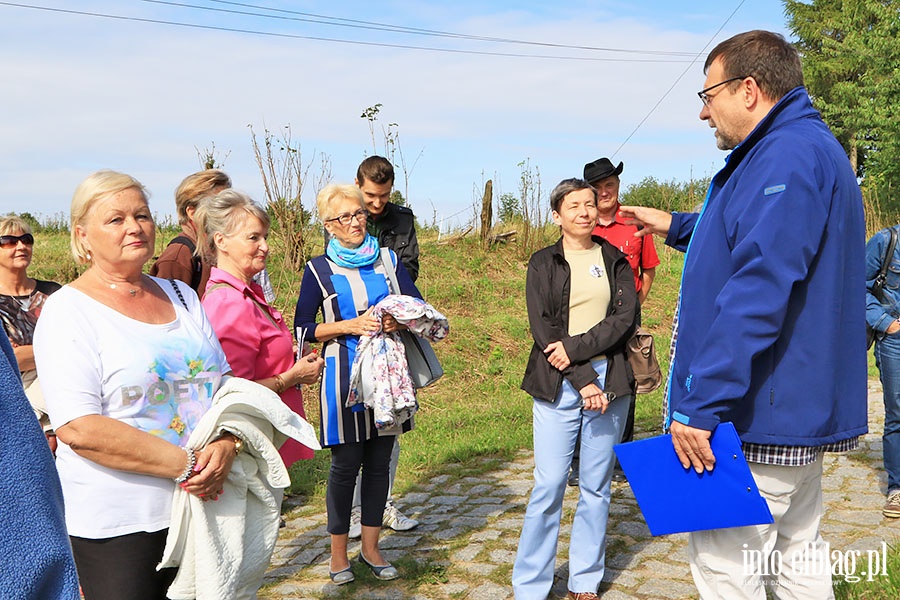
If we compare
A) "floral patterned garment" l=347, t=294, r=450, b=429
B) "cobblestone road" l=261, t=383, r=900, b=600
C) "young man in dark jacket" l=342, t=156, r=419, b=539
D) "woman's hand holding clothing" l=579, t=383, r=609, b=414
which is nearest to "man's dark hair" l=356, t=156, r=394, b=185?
"young man in dark jacket" l=342, t=156, r=419, b=539

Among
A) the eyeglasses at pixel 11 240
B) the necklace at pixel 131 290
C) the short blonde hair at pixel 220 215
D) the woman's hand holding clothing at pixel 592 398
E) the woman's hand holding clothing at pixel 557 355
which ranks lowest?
the woman's hand holding clothing at pixel 592 398

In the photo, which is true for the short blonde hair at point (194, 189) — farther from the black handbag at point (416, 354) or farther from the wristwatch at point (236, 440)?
the wristwatch at point (236, 440)

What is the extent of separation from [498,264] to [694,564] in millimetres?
13195

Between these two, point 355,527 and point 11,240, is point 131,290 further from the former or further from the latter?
point 355,527

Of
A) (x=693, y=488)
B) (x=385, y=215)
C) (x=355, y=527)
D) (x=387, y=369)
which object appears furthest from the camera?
(x=385, y=215)

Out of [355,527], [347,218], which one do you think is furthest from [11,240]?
[355,527]

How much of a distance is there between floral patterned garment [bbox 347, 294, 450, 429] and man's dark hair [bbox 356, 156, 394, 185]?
1.33m

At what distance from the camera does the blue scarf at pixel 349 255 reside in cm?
487

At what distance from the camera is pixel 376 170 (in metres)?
5.77

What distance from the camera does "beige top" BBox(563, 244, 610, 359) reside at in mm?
4574

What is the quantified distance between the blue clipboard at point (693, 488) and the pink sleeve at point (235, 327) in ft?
5.72

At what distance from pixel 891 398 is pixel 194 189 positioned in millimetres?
4872

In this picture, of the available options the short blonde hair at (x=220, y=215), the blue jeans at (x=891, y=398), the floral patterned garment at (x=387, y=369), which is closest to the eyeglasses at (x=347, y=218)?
the floral patterned garment at (x=387, y=369)

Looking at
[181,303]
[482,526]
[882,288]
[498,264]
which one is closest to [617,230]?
[882,288]
